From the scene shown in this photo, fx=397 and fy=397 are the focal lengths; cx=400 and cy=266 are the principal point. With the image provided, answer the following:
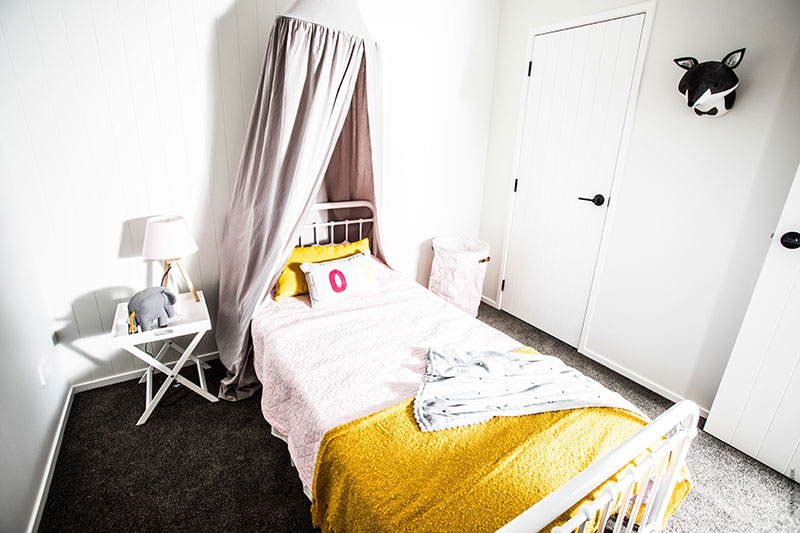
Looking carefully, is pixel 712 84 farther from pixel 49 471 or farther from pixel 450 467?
pixel 49 471

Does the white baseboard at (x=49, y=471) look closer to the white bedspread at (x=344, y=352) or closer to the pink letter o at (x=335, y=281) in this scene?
the white bedspread at (x=344, y=352)

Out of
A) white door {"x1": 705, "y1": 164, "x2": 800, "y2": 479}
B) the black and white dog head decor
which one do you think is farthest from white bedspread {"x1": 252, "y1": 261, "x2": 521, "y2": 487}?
the black and white dog head decor

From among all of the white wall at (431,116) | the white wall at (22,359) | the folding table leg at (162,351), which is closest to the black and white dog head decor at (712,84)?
the white wall at (431,116)

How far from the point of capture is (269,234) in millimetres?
2184

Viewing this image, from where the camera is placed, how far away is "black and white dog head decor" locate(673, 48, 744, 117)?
1902mm

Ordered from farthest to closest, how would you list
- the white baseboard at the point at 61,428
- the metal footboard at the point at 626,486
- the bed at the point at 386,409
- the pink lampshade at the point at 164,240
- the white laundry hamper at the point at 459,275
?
the white laundry hamper at the point at 459,275 < the pink lampshade at the point at 164,240 < the white baseboard at the point at 61,428 < the bed at the point at 386,409 < the metal footboard at the point at 626,486

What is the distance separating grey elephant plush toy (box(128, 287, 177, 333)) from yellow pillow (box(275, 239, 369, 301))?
0.57 m

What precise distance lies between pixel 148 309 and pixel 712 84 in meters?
2.94

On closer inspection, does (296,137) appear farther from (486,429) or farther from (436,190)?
(486,429)

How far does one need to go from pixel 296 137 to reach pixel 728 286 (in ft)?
8.15

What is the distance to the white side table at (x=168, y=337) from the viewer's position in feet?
6.39

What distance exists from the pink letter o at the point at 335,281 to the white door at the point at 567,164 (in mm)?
1649

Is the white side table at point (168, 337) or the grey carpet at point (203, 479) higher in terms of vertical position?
the white side table at point (168, 337)

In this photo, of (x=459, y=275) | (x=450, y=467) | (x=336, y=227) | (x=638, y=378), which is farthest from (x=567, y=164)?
(x=450, y=467)
